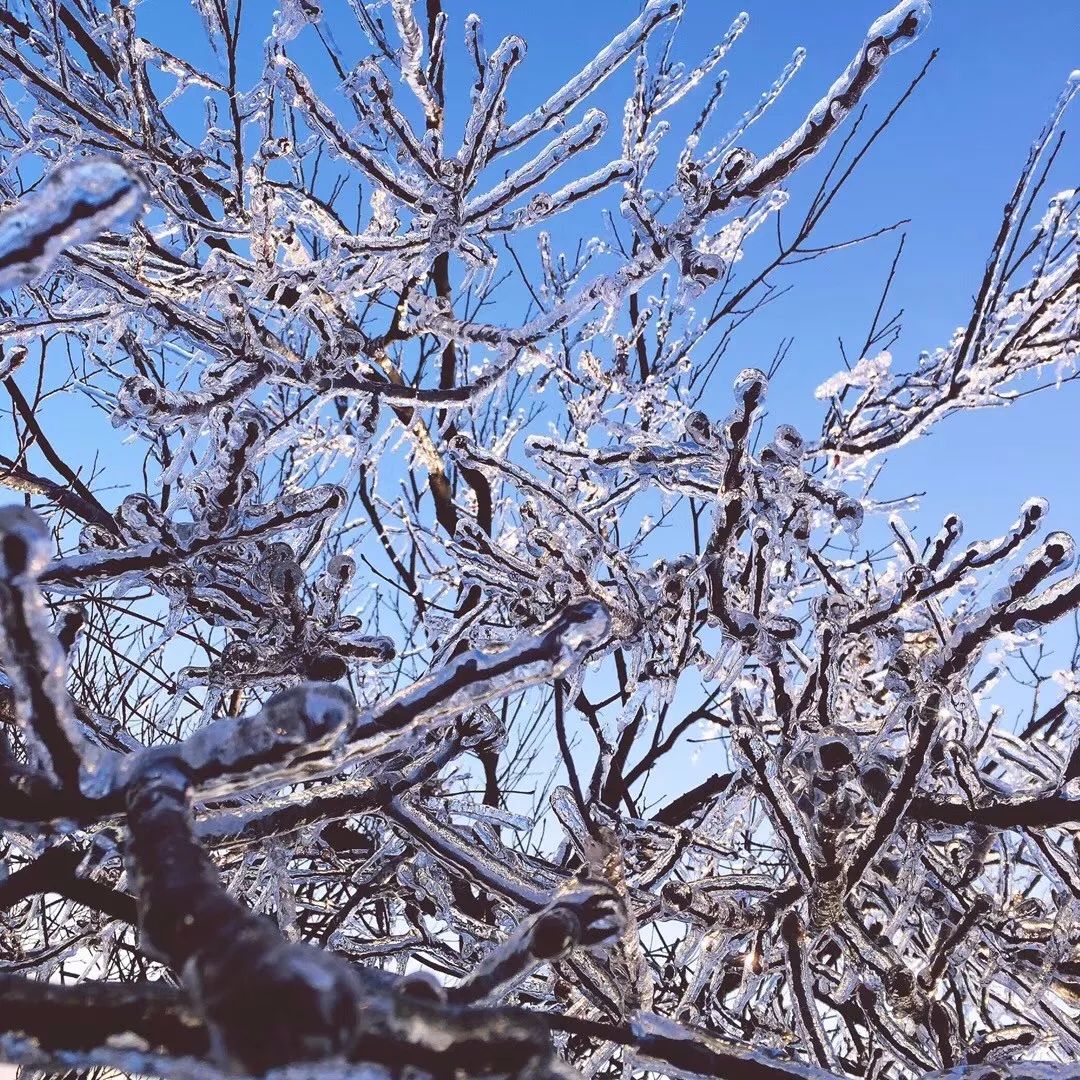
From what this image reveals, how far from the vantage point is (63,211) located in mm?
737

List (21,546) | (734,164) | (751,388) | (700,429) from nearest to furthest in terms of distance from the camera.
Result: (21,546) < (751,388) < (734,164) < (700,429)

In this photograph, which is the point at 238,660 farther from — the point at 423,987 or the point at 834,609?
the point at 423,987

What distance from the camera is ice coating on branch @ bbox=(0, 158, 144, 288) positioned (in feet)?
2.39

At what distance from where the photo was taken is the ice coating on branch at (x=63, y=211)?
73cm

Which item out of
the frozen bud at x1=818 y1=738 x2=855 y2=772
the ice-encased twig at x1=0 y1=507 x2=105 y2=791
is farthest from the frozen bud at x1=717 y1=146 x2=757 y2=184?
the ice-encased twig at x1=0 y1=507 x2=105 y2=791

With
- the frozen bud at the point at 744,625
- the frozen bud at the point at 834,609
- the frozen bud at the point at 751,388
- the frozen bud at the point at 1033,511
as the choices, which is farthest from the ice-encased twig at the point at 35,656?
the frozen bud at the point at 1033,511

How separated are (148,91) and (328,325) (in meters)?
1.18

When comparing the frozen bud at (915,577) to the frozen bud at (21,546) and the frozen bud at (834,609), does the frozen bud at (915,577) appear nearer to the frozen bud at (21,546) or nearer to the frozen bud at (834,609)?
the frozen bud at (834,609)

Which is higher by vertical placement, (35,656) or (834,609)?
(834,609)

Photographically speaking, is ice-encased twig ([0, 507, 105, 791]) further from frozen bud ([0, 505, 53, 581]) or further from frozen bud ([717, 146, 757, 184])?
frozen bud ([717, 146, 757, 184])

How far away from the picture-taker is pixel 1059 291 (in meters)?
2.66

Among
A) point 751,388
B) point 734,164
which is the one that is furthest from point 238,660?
point 734,164

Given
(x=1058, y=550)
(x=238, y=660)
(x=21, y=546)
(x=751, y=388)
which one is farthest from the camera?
(x=238, y=660)

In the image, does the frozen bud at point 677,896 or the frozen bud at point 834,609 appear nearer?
the frozen bud at point 677,896
